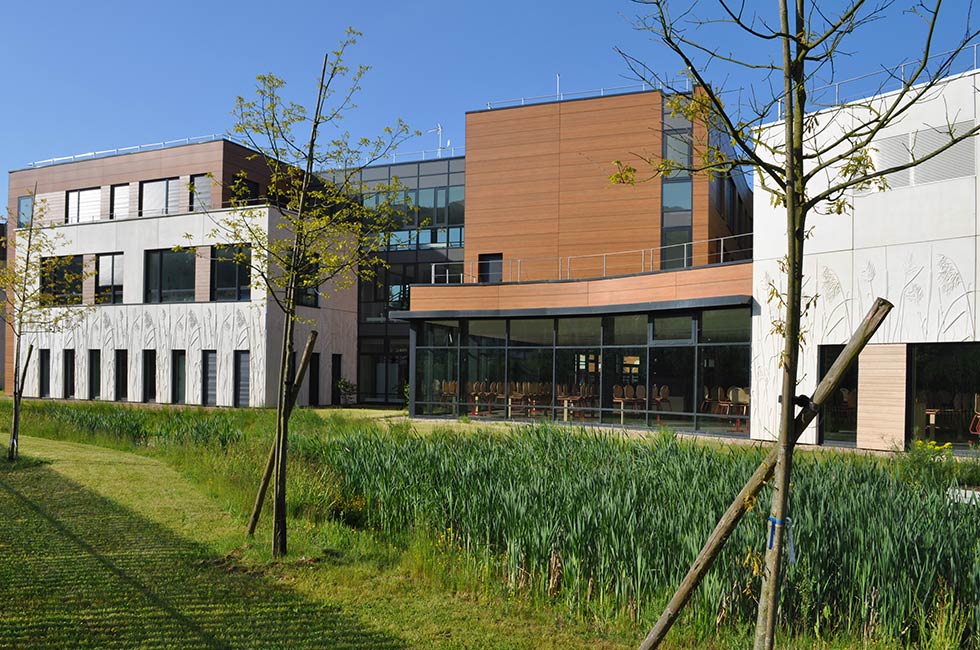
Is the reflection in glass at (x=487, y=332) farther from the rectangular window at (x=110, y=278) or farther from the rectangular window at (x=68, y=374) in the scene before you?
the rectangular window at (x=68, y=374)

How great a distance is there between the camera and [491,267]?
25.0m

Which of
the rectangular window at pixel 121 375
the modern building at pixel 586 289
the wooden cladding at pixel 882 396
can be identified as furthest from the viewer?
the rectangular window at pixel 121 375

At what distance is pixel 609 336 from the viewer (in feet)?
64.8

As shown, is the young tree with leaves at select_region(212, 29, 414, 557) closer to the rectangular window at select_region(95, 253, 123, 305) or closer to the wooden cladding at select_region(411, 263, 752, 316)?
the wooden cladding at select_region(411, 263, 752, 316)

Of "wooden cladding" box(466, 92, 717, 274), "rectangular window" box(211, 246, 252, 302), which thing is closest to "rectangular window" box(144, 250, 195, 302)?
"rectangular window" box(211, 246, 252, 302)

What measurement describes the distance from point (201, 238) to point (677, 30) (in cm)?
2495

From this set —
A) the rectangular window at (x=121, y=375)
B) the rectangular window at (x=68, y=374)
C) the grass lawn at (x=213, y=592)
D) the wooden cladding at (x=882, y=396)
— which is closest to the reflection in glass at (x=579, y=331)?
the wooden cladding at (x=882, y=396)

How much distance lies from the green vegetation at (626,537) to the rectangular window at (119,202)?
75.9ft

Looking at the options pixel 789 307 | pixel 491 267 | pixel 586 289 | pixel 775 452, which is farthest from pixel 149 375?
pixel 789 307

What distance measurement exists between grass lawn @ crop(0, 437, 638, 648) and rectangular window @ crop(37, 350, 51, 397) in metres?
23.9

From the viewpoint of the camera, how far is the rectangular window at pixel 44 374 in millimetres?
29469

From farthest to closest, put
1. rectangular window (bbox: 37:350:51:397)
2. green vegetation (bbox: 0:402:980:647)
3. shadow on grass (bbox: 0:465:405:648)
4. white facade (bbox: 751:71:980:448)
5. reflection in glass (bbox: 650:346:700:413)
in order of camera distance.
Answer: rectangular window (bbox: 37:350:51:397), reflection in glass (bbox: 650:346:700:413), white facade (bbox: 751:71:980:448), shadow on grass (bbox: 0:465:405:648), green vegetation (bbox: 0:402:980:647)

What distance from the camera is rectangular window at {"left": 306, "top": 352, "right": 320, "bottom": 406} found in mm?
27125

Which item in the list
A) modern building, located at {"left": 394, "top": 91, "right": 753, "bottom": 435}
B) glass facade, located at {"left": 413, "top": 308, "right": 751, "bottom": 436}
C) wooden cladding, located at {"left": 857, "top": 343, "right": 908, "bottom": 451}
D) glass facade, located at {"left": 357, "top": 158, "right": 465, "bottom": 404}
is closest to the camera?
wooden cladding, located at {"left": 857, "top": 343, "right": 908, "bottom": 451}
